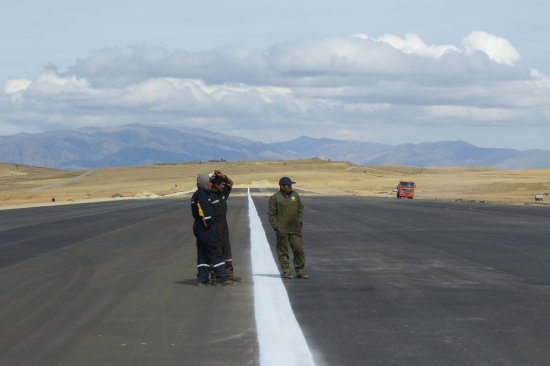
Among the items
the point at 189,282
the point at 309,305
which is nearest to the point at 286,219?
A: the point at 189,282

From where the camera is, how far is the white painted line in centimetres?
694

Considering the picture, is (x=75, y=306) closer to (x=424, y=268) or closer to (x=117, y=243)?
(x=424, y=268)

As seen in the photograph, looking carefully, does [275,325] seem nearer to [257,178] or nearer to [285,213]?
[285,213]

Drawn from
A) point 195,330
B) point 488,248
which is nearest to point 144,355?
point 195,330

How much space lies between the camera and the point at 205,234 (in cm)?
1135

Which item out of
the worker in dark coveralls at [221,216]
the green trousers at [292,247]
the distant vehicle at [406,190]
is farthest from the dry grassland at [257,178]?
the worker in dark coveralls at [221,216]

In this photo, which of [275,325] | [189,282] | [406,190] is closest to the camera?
[275,325]

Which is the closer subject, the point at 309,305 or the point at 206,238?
the point at 309,305

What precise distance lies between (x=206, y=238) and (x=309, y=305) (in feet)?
7.50

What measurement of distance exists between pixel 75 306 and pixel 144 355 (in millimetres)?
3158

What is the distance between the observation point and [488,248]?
18.1 m

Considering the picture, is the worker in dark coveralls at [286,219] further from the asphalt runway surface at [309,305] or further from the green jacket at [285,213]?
the asphalt runway surface at [309,305]

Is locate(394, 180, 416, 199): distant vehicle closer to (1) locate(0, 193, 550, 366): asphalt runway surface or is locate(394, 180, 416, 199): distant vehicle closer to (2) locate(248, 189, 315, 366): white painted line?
(1) locate(0, 193, 550, 366): asphalt runway surface

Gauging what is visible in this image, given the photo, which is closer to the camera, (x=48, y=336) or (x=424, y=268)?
(x=48, y=336)
